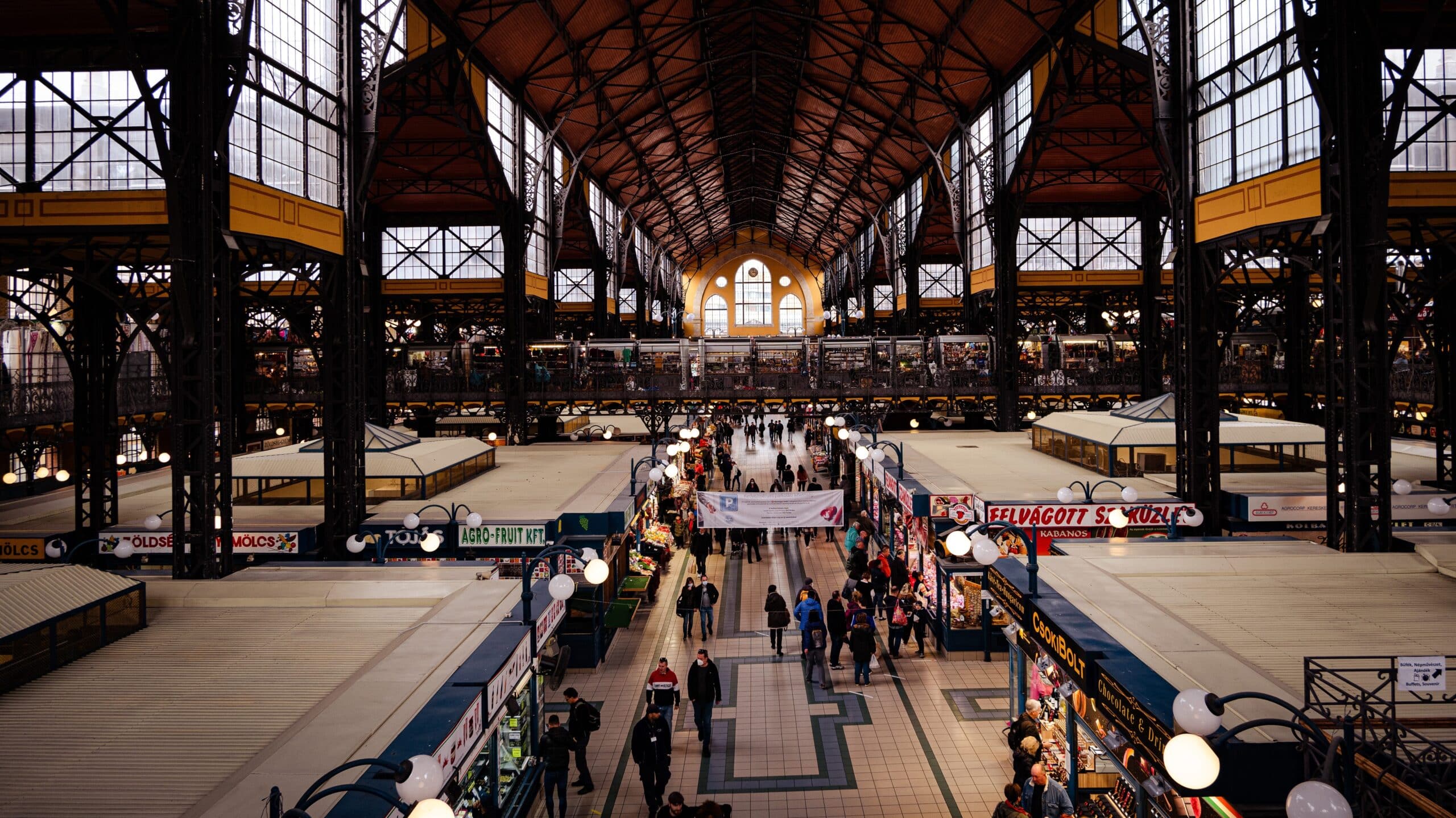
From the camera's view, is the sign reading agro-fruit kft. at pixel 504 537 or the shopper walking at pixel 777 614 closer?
the sign reading agro-fruit kft. at pixel 504 537

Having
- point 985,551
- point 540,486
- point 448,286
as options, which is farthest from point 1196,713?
point 448,286

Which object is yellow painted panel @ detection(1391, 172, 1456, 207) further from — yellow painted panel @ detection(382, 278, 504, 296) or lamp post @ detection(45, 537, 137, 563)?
yellow painted panel @ detection(382, 278, 504, 296)

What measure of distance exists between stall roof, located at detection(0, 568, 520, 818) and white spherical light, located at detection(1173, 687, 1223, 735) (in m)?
5.49

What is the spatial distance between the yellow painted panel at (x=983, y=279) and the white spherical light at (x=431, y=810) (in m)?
31.3

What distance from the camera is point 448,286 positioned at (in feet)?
114

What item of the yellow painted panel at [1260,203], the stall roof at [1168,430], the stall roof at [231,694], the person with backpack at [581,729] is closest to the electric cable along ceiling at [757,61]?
the yellow painted panel at [1260,203]

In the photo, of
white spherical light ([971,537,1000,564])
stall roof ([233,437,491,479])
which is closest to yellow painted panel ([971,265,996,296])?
stall roof ([233,437,491,479])

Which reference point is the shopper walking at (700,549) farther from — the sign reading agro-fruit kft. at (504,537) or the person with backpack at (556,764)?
the person with backpack at (556,764)

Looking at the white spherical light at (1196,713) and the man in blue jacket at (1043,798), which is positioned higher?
the white spherical light at (1196,713)

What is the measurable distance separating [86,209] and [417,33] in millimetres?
13451

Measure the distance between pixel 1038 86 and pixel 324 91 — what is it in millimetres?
22289

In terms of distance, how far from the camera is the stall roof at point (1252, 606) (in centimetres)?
760

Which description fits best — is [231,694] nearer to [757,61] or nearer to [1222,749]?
[1222,749]

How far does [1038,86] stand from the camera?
29.1m
